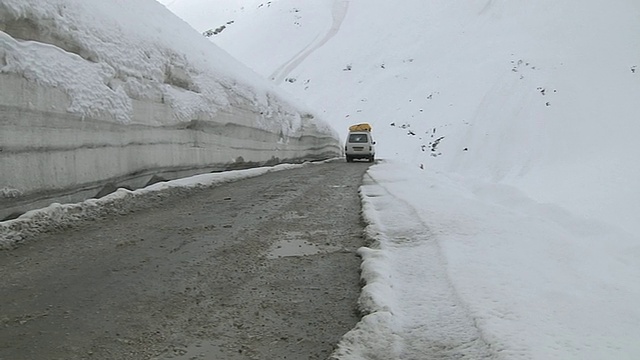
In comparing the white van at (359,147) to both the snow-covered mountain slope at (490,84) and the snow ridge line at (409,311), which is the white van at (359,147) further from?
the snow ridge line at (409,311)

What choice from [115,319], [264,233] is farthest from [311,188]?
[115,319]

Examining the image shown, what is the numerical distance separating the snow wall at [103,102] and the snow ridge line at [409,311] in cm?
404

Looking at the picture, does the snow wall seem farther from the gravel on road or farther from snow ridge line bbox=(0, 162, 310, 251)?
the gravel on road

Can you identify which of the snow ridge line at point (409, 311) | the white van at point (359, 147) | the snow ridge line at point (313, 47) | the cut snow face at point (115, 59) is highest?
the snow ridge line at point (313, 47)

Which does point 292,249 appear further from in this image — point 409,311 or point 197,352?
point 197,352

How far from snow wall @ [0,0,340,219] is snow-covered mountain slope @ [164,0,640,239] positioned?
39.8ft

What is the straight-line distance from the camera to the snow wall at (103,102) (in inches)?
208

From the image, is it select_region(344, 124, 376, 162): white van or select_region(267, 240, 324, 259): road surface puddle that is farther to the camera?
select_region(344, 124, 376, 162): white van

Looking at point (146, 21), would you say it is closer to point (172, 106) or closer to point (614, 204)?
point (172, 106)

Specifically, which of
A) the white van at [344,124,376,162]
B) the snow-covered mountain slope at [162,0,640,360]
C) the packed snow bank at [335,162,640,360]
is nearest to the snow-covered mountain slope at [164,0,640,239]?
the snow-covered mountain slope at [162,0,640,360]

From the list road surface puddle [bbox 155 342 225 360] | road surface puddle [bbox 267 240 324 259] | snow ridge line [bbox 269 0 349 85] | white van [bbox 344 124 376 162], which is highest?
snow ridge line [bbox 269 0 349 85]

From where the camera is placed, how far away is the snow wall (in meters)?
5.27

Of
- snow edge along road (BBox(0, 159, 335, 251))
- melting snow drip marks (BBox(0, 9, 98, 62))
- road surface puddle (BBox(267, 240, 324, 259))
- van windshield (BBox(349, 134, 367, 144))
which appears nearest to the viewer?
snow edge along road (BBox(0, 159, 335, 251))

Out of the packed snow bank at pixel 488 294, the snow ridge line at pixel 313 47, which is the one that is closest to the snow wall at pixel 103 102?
the packed snow bank at pixel 488 294
